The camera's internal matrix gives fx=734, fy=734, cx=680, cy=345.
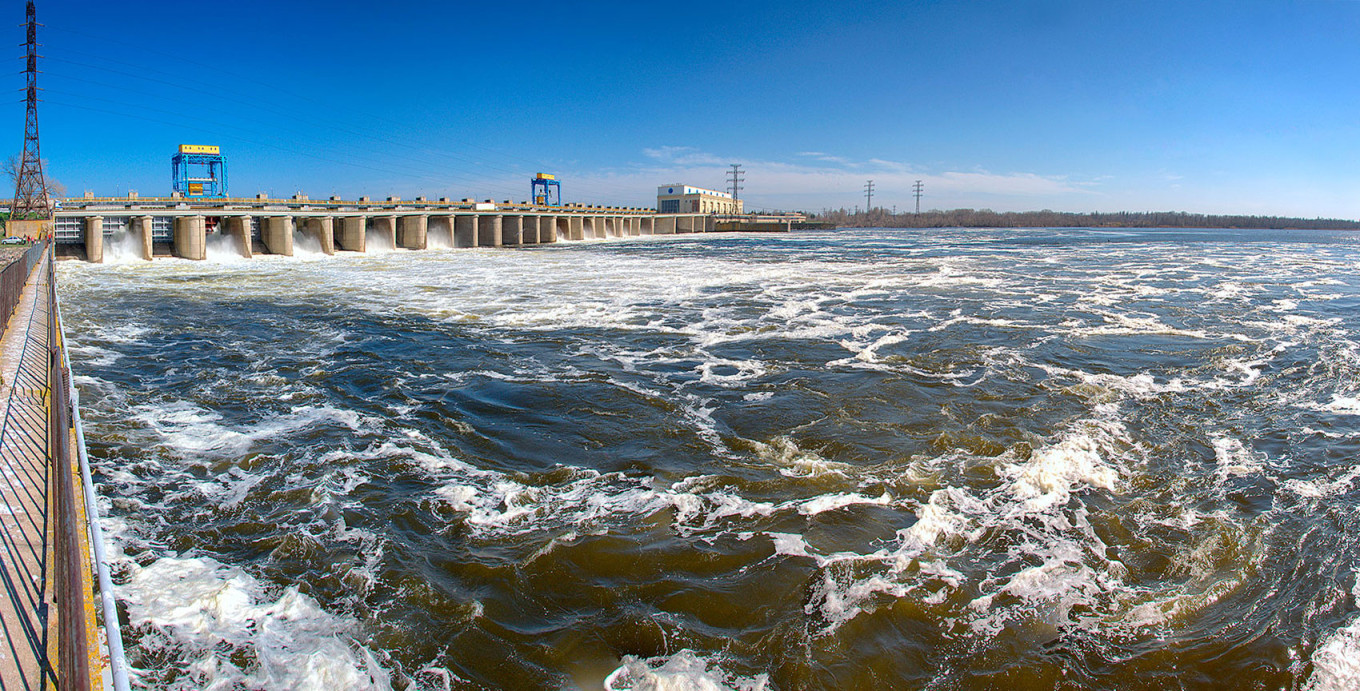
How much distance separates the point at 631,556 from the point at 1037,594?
3.49 meters

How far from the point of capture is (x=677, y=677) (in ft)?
16.8

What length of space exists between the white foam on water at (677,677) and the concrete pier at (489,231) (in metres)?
68.4

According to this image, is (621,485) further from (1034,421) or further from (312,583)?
(1034,421)

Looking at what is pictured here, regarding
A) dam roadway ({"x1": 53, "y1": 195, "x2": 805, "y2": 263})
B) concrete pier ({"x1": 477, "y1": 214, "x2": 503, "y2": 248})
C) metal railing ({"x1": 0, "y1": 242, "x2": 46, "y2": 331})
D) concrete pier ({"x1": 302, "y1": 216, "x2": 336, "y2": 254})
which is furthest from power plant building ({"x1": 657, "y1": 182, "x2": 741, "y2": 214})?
metal railing ({"x1": 0, "y1": 242, "x2": 46, "y2": 331})

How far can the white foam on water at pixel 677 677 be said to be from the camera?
5.02m

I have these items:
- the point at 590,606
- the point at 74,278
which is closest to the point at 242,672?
the point at 590,606

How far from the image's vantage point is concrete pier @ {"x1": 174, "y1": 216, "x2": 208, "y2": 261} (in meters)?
41.4

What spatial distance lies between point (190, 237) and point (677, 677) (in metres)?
46.4

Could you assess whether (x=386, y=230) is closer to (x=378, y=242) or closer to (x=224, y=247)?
(x=378, y=242)

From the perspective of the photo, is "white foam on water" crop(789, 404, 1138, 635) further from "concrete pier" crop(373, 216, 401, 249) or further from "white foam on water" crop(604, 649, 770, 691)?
"concrete pier" crop(373, 216, 401, 249)

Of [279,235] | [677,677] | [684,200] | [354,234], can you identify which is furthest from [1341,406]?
[684,200]

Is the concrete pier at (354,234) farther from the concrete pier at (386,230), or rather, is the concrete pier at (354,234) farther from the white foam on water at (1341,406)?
the white foam on water at (1341,406)

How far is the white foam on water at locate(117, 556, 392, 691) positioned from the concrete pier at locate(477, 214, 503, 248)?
66731 mm

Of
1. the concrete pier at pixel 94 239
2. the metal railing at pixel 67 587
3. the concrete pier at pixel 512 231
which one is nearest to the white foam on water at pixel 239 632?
the metal railing at pixel 67 587
